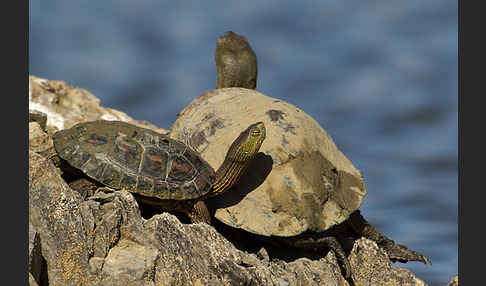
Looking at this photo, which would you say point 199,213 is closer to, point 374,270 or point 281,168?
point 281,168

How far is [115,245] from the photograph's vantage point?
573cm

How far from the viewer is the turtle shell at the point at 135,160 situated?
662cm

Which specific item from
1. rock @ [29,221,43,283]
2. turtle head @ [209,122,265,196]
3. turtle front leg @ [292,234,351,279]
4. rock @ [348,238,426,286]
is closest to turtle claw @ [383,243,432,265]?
rock @ [348,238,426,286]

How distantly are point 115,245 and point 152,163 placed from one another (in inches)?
58.0

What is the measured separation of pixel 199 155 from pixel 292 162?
1522 millimetres

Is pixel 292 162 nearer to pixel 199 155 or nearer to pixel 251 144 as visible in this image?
pixel 251 144

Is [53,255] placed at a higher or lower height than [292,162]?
lower

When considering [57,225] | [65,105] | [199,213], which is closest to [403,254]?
[199,213]

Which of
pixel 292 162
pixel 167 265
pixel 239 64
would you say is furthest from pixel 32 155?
pixel 239 64

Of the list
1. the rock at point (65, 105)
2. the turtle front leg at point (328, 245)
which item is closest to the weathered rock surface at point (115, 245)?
the turtle front leg at point (328, 245)

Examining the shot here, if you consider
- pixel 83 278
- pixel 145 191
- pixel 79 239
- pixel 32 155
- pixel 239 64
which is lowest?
pixel 83 278

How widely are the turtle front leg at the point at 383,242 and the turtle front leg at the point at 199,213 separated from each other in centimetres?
301

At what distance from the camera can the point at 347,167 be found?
28.9 ft

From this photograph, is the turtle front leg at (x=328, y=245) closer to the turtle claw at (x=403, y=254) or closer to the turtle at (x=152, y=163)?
the turtle at (x=152, y=163)
